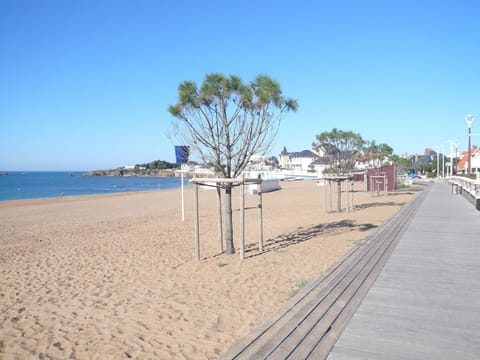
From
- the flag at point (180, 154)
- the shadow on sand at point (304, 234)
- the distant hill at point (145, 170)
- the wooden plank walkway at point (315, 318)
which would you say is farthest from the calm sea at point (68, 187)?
the distant hill at point (145, 170)

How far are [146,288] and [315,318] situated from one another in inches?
121

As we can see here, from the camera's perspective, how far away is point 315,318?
4426 millimetres

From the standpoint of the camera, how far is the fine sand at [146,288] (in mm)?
4234

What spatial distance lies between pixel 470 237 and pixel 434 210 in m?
6.47

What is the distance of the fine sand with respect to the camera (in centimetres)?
423

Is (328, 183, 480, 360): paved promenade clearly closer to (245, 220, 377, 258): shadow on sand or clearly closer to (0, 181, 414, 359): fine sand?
(0, 181, 414, 359): fine sand

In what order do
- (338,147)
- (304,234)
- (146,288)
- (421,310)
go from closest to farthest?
(421,310) → (146,288) → (304,234) → (338,147)

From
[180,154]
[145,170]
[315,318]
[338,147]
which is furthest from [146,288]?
[145,170]

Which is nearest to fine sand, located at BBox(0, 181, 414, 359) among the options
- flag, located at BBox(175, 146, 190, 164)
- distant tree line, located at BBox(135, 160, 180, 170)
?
flag, located at BBox(175, 146, 190, 164)

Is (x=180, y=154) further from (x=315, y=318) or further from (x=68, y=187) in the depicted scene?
(x=68, y=187)

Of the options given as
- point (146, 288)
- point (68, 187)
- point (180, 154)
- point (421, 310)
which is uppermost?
point (180, 154)

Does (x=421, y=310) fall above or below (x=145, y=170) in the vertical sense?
below

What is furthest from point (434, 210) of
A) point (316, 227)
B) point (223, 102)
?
point (223, 102)

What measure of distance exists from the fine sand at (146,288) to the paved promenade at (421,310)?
47.2 inches
